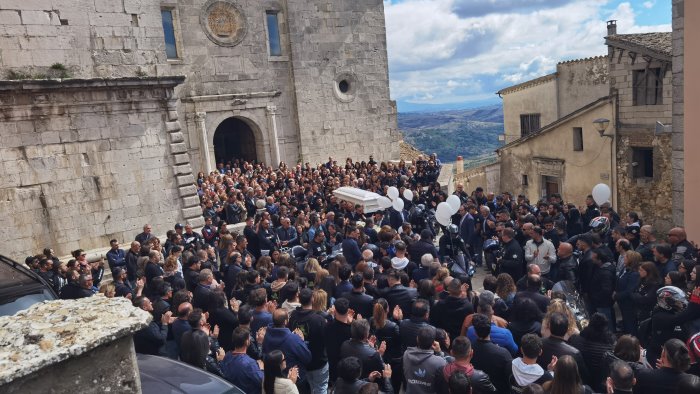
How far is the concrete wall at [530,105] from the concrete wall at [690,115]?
1475 centimetres

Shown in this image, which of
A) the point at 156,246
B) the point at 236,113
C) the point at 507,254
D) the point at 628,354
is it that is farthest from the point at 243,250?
the point at 236,113

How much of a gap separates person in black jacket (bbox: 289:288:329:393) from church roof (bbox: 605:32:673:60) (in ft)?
47.4

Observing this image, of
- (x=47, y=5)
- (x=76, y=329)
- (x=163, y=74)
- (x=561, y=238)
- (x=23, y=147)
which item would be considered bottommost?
(x=561, y=238)

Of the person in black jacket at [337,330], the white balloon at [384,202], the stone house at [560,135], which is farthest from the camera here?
the stone house at [560,135]

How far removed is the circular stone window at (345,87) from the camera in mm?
21031

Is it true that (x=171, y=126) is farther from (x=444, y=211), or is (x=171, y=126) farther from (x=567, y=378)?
(x=567, y=378)

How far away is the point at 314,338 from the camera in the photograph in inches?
212

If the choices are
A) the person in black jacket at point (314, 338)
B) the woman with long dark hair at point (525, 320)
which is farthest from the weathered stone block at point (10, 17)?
the woman with long dark hair at point (525, 320)

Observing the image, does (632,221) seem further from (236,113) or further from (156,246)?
(236,113)

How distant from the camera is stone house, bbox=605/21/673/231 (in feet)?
50.8

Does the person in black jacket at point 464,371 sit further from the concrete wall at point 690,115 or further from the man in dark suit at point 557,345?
the concrete wall at point 690,115

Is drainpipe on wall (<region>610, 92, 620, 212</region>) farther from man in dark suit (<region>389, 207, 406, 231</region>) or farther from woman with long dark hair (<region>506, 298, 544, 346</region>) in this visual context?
woman with long dark hair (<region>506, 298, 544, 346</region>)

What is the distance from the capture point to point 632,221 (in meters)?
8.91

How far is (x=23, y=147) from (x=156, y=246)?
12.4 feet
